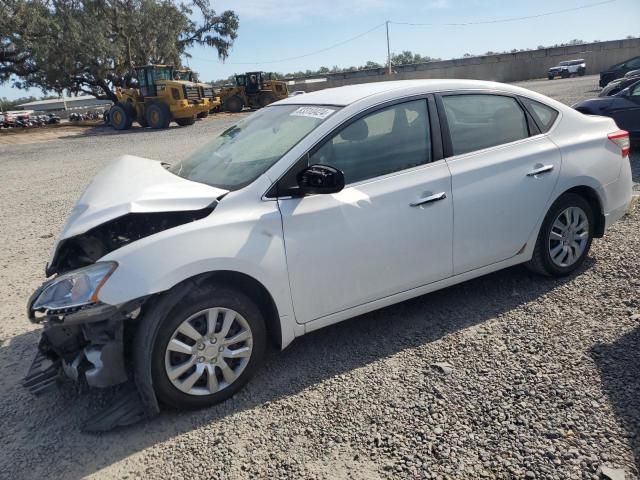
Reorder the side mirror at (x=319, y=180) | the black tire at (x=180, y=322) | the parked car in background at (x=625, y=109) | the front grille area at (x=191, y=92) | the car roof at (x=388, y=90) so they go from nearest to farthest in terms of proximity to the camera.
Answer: the black tire at (x=180, y=322), the side mirror at (x=319, y=180), the car roof at (x=388, y=90), the parked car in background at (x=625, y=109), the front grille area at (x=191, y=92)

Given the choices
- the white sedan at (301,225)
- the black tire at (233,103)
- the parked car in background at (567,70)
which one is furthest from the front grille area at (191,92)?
the parked car in background at (567,70)

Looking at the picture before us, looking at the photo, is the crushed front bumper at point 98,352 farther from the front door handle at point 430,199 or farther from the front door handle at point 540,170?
the front door handle at point 540,170

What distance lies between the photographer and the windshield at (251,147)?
128 inches

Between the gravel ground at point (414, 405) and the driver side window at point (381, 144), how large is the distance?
122 centimetres

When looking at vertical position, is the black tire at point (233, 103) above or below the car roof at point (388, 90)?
below

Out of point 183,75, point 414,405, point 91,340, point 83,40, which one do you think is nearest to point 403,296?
point 414,405

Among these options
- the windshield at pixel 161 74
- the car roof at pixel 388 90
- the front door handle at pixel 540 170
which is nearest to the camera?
the car roof at pixel 388 90

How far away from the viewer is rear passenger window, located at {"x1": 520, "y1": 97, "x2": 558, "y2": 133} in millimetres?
4062

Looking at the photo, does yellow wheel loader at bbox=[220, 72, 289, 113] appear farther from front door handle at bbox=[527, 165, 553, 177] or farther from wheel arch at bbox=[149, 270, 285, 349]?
wheel arch at bbox=[149, 270, 285, 349]


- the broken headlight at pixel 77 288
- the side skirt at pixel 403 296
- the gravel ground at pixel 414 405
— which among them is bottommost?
the gravel ground at pixel 414 405

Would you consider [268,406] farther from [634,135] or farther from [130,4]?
[130,4]

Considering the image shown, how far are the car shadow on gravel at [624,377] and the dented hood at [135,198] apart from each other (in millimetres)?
2532

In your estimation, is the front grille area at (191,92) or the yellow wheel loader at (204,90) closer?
the front grille area at (191,92)

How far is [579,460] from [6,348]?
3.89 meters
